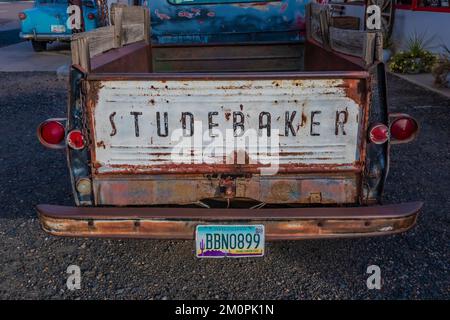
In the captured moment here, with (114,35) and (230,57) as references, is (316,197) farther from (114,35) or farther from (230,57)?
(230,57)

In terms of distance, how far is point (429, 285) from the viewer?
307 centimetres

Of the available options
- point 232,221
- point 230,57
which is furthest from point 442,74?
point 232,221

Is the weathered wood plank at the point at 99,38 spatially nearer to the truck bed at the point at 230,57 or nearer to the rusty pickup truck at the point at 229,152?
the rusty pickup truck at the point at 229,152

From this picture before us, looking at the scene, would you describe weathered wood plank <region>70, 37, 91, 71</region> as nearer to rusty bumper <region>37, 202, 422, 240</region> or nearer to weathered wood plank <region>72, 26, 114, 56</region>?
weathered wood plank <region>72, 26, 114, 56</region>

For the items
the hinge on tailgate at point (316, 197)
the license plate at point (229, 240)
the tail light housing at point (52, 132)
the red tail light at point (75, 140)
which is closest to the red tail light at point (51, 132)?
the tail light housing at point (52, 132)

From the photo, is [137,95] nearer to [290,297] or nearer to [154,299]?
[154,299]

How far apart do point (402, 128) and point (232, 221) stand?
123 cm

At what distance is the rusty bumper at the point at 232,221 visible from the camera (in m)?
2.66

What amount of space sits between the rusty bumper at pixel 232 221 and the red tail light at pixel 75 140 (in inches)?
15.3

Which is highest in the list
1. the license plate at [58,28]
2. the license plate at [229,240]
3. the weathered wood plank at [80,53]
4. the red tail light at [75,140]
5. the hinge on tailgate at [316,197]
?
the weathered wood plank at [80,53]

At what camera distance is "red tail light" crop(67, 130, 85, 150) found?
2.81 metres

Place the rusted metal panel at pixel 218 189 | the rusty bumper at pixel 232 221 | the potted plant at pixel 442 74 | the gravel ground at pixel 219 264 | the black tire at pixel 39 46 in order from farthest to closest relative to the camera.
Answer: the black tire at pixel 39 46, the potted plant at pixel 442 74, the gravel ground at pixel 219 264, the rusted metal panel at pixel 218 189, the rusty bumper at pixel 232 221

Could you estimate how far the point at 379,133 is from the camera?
2.82m

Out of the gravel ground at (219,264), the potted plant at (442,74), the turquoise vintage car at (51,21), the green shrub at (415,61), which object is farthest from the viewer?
the turquoise vintage car at (51,21)
